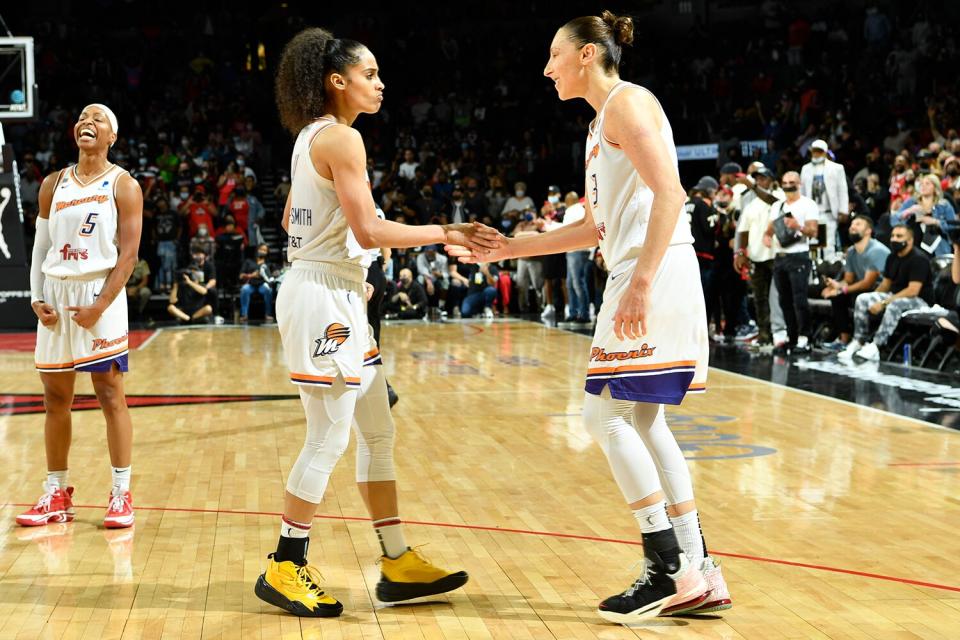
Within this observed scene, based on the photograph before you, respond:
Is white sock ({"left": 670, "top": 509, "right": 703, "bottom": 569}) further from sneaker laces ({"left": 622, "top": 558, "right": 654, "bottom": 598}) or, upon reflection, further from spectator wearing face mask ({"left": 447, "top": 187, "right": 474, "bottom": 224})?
spectator wearing face mask ({"left": 447, "top": 187, "right": 474, "bottom": 224})

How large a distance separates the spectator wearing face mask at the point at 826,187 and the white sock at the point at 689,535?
982 cm

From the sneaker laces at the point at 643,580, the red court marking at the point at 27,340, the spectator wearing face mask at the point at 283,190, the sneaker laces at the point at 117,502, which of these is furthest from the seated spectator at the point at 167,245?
the sneaker laces at the point at 643,580

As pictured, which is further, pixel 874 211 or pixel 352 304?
pixel 874 211

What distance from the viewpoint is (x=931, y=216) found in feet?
36.8

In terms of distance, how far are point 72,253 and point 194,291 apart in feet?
41.4

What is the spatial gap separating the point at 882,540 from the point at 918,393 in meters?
4.40

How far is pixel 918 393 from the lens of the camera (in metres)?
8.45

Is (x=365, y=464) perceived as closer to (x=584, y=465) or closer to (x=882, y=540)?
(x=882, y=540)

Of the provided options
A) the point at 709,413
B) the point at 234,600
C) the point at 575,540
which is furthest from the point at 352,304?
the point at 709,413

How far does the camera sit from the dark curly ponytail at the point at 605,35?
3.51 metres

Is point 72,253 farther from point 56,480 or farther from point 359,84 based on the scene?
point 359,84

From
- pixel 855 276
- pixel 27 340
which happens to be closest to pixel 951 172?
pixel 855 276

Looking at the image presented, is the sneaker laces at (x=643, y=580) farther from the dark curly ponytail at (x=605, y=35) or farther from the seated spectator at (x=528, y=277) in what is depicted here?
the seated spectator at (x=528, y=277)

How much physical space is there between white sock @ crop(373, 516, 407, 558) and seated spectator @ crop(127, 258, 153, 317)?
573 inches
